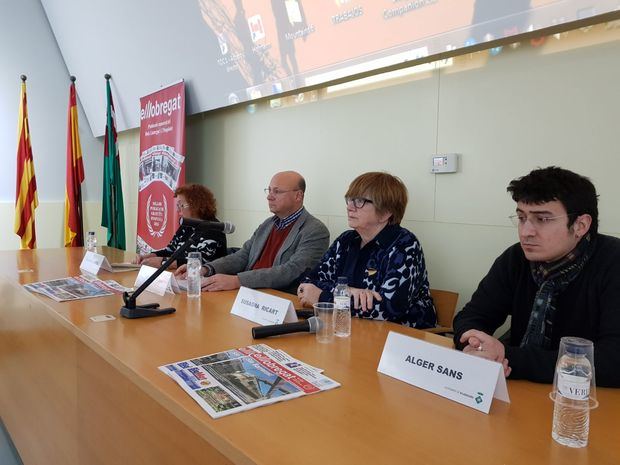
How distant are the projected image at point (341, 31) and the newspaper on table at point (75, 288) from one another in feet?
5.36

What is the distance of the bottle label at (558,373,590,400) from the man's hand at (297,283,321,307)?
3.30 ft

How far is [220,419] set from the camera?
2.81 feet

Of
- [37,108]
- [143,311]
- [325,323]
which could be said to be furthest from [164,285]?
[37,108]

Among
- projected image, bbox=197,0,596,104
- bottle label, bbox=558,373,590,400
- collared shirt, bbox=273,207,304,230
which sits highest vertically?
projected image, bbox=197,0,596,104

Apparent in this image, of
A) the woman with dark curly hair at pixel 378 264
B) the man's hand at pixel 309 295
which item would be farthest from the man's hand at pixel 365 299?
the man's hand at pixel 309 295

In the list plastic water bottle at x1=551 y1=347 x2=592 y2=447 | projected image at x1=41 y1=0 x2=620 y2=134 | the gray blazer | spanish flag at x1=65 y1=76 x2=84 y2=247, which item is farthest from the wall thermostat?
spanish flag at x1=65 y1=76 x2=84 y2=247

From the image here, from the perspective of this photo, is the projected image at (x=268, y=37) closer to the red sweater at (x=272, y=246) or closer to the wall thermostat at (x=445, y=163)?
the wall thermostat at (x=445, y=163)

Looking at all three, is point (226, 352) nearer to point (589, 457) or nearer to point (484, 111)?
point (589, 457)

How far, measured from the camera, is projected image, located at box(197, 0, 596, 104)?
6.05ft

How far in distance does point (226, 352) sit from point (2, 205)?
5.12 metres

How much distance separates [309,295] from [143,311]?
0.57 m

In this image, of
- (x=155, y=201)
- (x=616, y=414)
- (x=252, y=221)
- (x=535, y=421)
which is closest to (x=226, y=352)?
(x=535, y=421)

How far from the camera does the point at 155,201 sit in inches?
175

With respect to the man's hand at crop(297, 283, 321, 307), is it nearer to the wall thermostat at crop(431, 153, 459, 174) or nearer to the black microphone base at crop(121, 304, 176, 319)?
the black microphone base at crop(121, 304, 176, 319)
